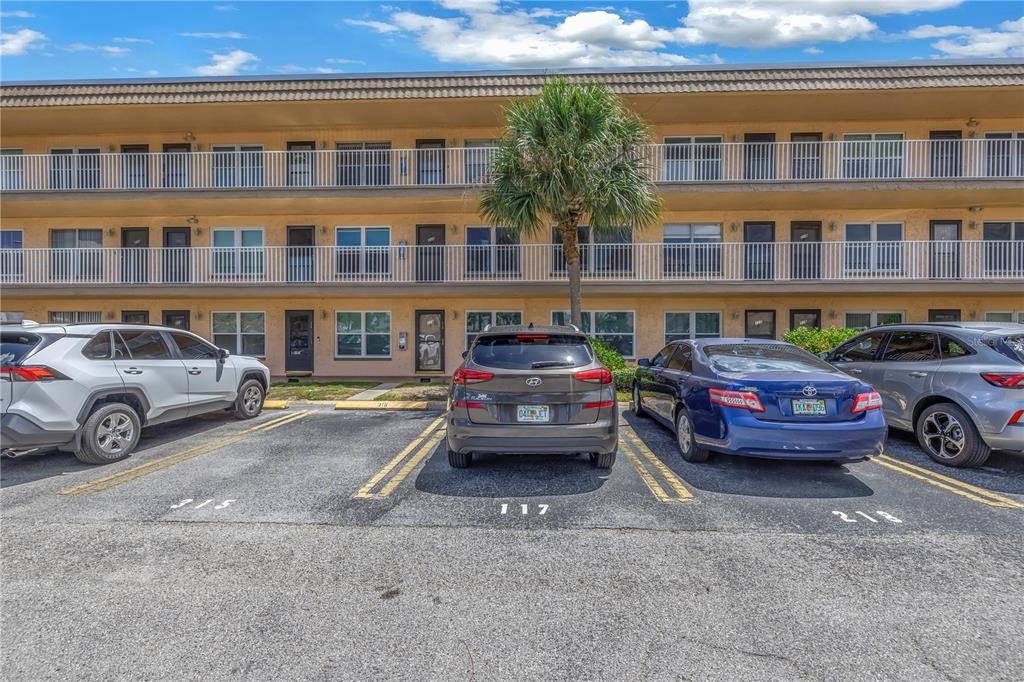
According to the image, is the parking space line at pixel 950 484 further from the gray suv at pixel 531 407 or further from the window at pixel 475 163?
the window at pixel 475 163

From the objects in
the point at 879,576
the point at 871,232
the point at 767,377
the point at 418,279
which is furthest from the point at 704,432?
the point at 871,232

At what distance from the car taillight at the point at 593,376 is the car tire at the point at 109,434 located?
19.9ft

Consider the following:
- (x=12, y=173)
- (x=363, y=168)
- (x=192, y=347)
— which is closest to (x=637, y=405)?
(x=192, y=347)

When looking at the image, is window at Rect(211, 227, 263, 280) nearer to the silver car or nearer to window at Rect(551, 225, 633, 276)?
window at Rect(551, 225, 633, 276)

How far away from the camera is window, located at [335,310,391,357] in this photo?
1700 centimetres

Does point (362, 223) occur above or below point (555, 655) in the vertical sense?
above

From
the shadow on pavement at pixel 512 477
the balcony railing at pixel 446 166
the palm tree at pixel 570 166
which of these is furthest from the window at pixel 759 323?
the shadow on pavement at pixel 512 477

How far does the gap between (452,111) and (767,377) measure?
1321 cm

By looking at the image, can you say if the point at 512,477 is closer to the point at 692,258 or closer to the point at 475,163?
the point at 692,258

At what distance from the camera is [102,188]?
1597cm

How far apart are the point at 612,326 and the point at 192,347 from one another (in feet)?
39.1

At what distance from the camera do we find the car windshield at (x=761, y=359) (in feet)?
20.9

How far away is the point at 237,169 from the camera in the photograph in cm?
1603

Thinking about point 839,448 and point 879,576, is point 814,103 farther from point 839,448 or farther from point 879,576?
point 879,576
